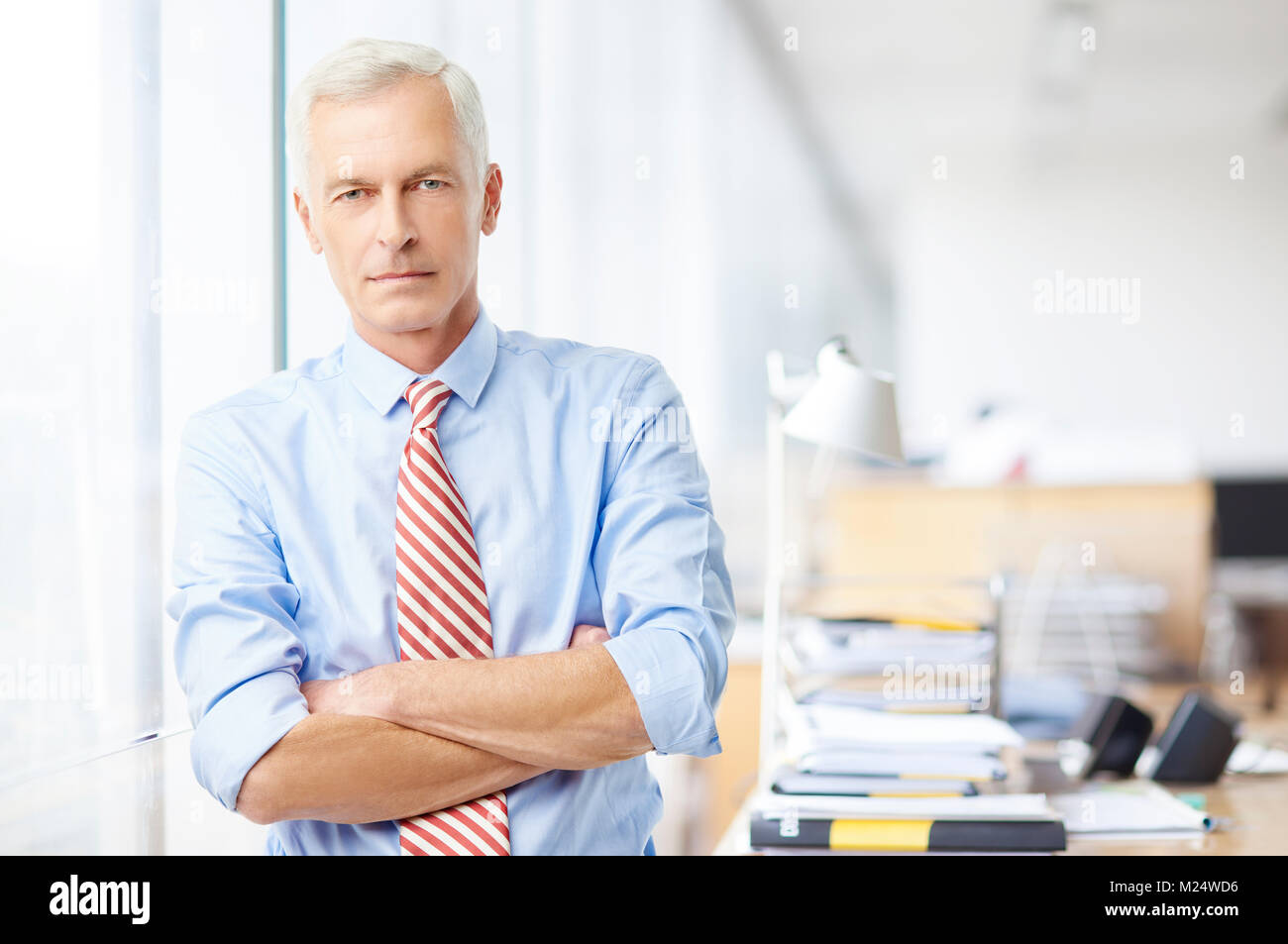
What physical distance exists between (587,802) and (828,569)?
13.4ft

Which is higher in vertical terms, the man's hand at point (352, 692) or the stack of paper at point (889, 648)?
the man's hand at point (352, 692)

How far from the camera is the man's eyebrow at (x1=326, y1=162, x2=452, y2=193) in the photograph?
109cm

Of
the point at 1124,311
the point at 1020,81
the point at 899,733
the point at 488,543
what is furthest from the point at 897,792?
the point at 1124,311

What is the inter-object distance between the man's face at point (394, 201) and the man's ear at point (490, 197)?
0.19ft

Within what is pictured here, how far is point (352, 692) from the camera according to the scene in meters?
1.04

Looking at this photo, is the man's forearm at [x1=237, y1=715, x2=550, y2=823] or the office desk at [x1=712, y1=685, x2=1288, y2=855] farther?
the office desk at [x1=712, y1=685, x2=1288, y2=855]

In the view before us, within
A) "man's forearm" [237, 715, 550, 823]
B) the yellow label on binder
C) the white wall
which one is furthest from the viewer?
the white wall

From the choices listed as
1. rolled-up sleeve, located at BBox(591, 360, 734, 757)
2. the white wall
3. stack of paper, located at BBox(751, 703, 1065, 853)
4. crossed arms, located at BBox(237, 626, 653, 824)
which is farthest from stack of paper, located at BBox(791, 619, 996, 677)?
the white wall

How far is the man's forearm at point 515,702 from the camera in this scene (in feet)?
3.37

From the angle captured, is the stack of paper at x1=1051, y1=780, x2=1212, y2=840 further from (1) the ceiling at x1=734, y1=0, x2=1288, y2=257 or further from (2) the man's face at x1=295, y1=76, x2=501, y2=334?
(1) the ceiling at x1=734, y1=0, x2=1288, y2=257

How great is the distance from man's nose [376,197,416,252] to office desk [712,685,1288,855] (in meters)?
0.80

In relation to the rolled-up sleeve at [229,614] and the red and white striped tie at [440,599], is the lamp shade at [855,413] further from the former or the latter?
the rolled-up sleeve at [229,614]

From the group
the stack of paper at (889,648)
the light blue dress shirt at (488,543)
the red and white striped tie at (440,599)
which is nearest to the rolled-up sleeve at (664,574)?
the light blue dress shirt at (488,543)

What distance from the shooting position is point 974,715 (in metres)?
1.64
